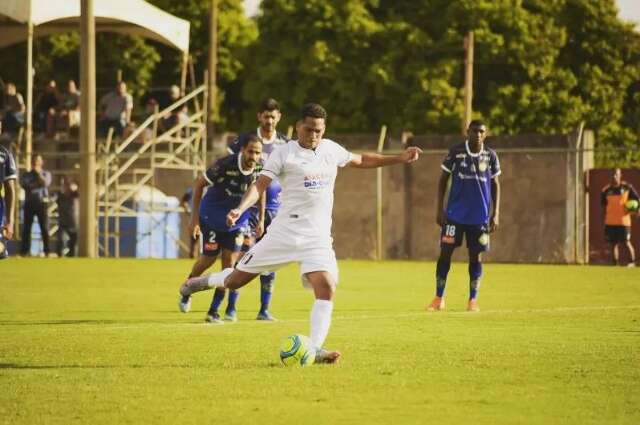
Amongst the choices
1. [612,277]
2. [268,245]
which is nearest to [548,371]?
[268,245]

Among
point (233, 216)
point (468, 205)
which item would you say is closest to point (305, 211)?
point (233, 216)

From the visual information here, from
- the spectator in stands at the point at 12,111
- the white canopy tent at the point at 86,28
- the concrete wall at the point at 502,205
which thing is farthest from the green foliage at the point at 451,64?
the spectator in stands at the point at 12,111

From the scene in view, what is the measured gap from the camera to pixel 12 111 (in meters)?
40.7

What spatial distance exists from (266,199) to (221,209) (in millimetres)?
1093

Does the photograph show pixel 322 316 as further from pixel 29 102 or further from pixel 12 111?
pixel 12 111

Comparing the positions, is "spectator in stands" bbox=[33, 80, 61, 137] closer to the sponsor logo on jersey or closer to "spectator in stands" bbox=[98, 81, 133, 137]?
"spectator in stands" bbox=[98, 81, 133, 137]

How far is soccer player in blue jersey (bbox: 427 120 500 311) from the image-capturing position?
711 inches

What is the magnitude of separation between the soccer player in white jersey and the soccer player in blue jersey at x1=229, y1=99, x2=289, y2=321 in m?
3.71

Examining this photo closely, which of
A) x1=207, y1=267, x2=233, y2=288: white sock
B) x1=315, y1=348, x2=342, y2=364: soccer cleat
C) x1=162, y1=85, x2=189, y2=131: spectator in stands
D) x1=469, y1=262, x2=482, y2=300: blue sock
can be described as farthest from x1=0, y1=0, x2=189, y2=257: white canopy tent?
x1=315, y1=348, x2=342, y2=364: soccer cleat

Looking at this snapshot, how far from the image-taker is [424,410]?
9094mm

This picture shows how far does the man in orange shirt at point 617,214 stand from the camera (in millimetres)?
32219

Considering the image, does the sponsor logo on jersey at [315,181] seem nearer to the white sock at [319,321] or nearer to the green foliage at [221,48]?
the white sock at [319,321]

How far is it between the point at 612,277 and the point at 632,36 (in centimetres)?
4191

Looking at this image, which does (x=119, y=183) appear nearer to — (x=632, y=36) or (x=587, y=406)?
(x=632, y=36)
